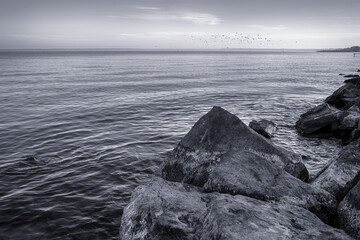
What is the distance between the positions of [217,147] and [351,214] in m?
4.51

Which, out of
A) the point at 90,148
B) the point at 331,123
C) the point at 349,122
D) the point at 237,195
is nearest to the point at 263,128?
the point at 331,123

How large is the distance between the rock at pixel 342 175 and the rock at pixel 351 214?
1575 mm

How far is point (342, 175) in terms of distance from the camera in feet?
30.9

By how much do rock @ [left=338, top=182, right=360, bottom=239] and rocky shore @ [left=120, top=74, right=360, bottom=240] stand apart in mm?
23

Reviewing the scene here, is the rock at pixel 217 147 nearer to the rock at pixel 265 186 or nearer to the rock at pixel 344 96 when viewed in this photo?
the rock at pixel 265 186

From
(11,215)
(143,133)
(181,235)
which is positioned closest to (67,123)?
(143,133)

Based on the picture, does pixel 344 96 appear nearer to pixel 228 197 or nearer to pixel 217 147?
pixel 217 147

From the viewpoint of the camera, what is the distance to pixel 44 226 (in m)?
9.67

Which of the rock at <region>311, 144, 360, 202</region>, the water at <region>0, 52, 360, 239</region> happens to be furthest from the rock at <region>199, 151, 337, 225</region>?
the water at <region>0, 52, 360, 239</region>

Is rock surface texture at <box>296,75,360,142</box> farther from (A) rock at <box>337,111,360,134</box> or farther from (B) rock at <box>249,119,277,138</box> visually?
(B) rock at <box>249,119,277,138</box>

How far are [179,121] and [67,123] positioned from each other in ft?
30.5

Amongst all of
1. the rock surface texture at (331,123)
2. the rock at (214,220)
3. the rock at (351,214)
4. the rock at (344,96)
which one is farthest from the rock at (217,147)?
the rock at (344,96)

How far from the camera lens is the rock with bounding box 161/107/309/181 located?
33.5 feet

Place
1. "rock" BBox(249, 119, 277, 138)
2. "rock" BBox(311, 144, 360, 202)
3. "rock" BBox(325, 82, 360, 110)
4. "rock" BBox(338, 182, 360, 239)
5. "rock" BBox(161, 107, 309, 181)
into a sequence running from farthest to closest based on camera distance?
"rock" BBox(325, 82, 360, 110)
"rock" BBox(249, 119, 277, 138)
"rock" BBox(161, 107, 309, 181)
"rock" BBox(311, 144, 360, 202)
"rock" BBox(338, 182, 360, 239)
